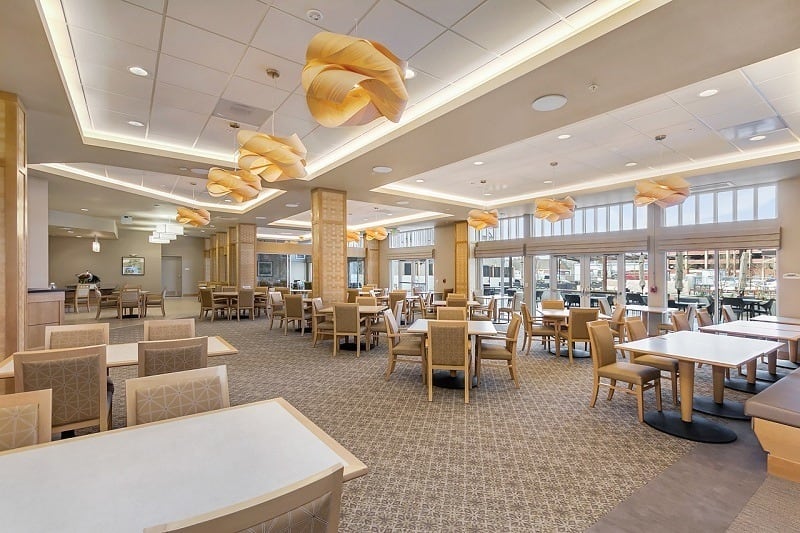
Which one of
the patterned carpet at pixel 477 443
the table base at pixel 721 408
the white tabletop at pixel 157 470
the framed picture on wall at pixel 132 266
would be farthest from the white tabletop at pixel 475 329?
the framed picture on wall at pixel 132 266

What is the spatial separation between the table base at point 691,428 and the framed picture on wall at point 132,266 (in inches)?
828

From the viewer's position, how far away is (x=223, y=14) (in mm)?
3287

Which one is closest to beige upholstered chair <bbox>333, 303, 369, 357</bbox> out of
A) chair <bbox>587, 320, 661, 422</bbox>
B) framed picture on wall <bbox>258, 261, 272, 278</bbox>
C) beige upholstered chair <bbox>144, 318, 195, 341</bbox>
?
beige upholstered chair <bbox>144, 318, 195, 341</bbox>

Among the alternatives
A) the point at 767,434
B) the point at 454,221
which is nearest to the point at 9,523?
the point at 767,434

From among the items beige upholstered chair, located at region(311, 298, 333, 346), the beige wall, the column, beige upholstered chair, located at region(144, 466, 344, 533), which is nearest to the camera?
beige upholstered chair, located at region(144, 466, 344, 533)

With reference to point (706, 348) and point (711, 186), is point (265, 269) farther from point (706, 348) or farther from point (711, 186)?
point (706, 348)

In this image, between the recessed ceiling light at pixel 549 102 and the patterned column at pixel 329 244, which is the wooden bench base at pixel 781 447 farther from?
the patterned column at pixel 329 244

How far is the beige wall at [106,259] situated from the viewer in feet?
55.4

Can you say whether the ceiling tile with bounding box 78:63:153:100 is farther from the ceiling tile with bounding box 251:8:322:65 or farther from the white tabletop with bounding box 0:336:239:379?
the white tabletop with bounding box 0:336:239:379

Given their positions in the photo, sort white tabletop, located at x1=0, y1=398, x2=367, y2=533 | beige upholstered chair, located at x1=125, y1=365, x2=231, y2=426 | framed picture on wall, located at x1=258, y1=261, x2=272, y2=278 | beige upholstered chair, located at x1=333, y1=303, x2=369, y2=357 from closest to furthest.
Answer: white tabletop, located at x1=0, y1=398, x2=367, y2=533 → beige upholstered chair, located at x1=125, y1=365, x2=231, y2=426 → beige upholstered chair, located at x1=333, y1=303, x2=369, y2=357 → framed picture on wall, located at x1=258, y1=261, x2=272, y2=278

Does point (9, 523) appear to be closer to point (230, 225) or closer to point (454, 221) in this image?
point (454, 221)

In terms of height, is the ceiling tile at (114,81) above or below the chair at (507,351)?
above

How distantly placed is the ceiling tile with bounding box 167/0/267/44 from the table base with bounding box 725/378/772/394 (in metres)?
7.06

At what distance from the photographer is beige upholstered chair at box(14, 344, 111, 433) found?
256 cm
